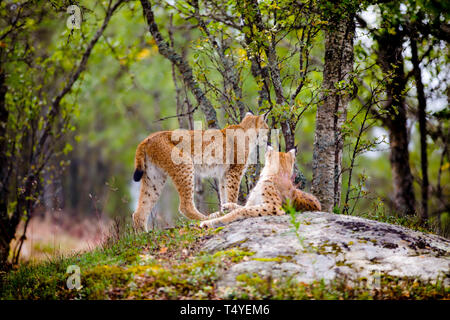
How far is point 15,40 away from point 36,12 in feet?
2.97

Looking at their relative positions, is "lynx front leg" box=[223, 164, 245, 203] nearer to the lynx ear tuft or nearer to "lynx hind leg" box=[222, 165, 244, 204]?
"lynx hind leg" box=[222, 165, 244, 204]

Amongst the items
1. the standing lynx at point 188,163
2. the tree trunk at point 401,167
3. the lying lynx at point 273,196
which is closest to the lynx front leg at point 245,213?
the lying lynx at point 273,196

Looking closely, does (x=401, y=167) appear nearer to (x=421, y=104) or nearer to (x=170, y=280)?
(x=421, y=104)

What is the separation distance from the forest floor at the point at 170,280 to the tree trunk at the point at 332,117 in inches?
98.4

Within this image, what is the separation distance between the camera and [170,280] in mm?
4527

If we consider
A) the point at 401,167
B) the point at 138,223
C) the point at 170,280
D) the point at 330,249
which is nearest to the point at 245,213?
the point at 330,249

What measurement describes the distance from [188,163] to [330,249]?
335 cm

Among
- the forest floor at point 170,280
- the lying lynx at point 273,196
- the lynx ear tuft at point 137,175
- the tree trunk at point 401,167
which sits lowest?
the forest floor at point 170,280

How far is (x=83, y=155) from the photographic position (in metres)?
31.2

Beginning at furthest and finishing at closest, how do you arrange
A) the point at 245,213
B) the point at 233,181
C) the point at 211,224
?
1. the point at 233,181
2. the point at 245,213
3. the point at 211,224

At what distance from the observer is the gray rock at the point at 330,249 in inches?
179

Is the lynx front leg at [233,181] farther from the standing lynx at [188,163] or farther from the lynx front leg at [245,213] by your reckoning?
the lynx front leg at [245,213]

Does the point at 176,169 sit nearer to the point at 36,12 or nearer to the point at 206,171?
the point at 206,171
